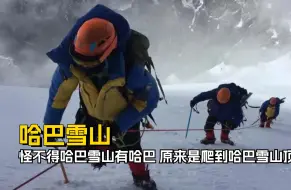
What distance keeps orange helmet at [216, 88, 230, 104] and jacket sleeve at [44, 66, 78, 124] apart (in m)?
3.89

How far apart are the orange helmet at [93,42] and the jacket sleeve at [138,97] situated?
33 cm

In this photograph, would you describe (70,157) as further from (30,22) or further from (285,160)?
(30,22)

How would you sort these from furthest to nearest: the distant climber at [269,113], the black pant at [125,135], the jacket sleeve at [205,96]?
1. the distant climber at [269,113]
2. the jacket sleeve at [205,96]
3. the black pant at [125,135]

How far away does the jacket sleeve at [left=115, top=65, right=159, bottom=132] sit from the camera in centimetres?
279

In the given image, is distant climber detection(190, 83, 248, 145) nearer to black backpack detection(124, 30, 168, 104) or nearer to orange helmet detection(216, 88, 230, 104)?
orange helmet detection(216, 88, 230, 104)

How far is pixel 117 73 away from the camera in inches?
107

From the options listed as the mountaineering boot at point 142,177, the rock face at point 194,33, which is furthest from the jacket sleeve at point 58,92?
the rock face at point 194,33

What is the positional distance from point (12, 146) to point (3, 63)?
11153cm

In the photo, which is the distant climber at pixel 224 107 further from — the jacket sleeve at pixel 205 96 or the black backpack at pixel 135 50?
the black backpack at pixel 135 50

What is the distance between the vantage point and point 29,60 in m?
109

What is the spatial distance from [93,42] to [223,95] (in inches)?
168

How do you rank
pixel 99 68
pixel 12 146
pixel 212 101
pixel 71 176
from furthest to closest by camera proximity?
pixel 212 101, pixel 12 146, pixel 71 176, pixel 99 68

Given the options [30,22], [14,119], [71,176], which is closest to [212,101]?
[71,176]

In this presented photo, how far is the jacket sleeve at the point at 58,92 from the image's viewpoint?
2.90 meters
